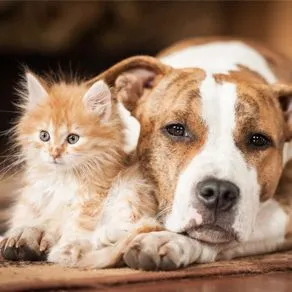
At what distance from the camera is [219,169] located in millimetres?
2197

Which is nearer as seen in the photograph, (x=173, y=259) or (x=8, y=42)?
(x=173, y=259)

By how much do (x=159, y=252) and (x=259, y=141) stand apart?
553 millimetres

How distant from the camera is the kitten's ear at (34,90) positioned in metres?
2.28

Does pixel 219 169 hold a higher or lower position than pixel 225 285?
higher

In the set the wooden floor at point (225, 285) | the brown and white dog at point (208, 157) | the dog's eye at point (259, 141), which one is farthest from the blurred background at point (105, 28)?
the wooden floor at point (225, 285)

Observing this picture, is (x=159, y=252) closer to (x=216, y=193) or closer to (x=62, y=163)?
(x=216, y=193)

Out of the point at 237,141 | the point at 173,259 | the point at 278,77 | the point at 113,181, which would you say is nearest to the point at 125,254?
the point at 173,259

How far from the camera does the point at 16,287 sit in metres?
1.83

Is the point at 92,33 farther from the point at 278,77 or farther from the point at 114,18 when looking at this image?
the point at 278,77

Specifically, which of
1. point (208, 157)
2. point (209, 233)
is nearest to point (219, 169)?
point (208, 157)

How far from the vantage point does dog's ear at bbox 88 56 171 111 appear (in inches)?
103

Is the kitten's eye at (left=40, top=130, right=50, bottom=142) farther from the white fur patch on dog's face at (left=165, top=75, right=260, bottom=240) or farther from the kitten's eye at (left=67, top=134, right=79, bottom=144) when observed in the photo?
the white fur patch on dog's face at (left=165, top=75, right=260, bottom=240)

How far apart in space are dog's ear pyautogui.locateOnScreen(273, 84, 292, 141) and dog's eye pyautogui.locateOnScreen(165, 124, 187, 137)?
0.40 meters

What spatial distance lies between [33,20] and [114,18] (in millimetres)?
605
